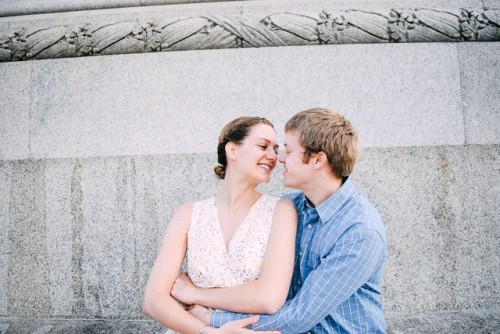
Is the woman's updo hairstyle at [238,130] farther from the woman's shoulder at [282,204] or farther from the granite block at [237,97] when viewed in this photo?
the granite block at [237,97]

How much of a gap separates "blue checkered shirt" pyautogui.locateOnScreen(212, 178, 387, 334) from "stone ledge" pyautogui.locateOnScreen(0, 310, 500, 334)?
1.06 meters

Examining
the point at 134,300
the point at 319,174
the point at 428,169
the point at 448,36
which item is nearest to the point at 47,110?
the point at 134,300

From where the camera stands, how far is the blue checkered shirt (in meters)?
1.86

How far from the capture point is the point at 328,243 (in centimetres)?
199

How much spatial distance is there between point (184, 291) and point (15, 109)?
8.28 ft

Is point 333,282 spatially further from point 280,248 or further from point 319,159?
point 319,159

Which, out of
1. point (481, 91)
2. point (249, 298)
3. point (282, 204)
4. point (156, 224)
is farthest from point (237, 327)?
point (481, 91)

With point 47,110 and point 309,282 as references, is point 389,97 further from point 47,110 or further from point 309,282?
point 47,110

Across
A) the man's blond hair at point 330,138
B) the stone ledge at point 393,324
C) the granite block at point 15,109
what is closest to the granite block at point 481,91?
the stone ledge at point 393,324

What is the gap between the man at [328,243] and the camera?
1.87 m

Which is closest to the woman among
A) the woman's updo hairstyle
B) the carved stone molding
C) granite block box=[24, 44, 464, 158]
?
the woman's updo hairstyle

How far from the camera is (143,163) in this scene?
328cm

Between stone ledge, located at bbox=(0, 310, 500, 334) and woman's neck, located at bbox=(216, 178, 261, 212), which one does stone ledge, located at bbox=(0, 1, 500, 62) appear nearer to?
woman's neck, located at bbox=(216, 178, 261, 212)

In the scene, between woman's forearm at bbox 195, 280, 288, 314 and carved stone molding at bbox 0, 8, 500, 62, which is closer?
woman's forearm at bbox 195, 280, 288, 314
